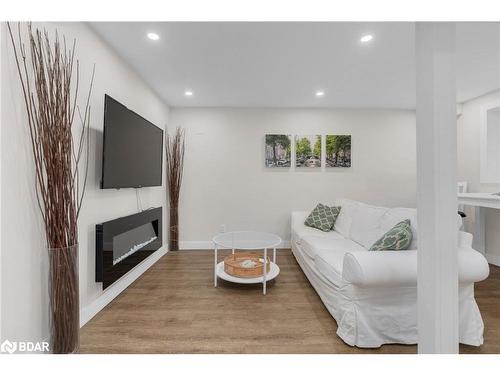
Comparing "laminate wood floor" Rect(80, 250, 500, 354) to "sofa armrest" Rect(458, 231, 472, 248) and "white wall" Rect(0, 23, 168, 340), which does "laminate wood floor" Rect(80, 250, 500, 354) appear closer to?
"white wall" Rect(0, 23, 168, 340)

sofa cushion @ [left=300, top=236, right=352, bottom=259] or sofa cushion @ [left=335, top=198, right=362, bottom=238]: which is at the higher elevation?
sofa cushion @ [left=335, top=198, right=362, bottom=238]

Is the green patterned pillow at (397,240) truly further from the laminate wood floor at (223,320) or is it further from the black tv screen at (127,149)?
the black tv screen at (127,149)

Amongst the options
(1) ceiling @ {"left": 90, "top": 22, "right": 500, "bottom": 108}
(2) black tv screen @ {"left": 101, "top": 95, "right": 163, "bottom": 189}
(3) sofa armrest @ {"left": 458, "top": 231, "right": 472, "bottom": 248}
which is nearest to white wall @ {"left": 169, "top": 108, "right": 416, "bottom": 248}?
(1) ceiling @ {"left": 90, "top": 22, "right": 500, "bottom": 108}

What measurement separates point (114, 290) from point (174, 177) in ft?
6.31

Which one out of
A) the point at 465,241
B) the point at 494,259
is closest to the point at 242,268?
the point at 465,241

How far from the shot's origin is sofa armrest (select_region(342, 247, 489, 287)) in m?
1.56

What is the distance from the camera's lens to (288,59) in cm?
Result: 247

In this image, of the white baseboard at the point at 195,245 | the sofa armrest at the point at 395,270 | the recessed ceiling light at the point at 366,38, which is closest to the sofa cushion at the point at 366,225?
the sofa armrest at the point at 395,270

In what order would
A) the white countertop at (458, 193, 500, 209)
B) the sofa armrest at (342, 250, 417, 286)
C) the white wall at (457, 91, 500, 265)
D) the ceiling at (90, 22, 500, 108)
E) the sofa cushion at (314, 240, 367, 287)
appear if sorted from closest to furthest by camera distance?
the sofa armrest at (342, 250, 417, 286), the sofa cushion at (314, 240, 367, 287), the ceiling at (90, 22, 500, 108), the white countertop at (458, 193, 500, 209), the white wall at (457, 91, 500, 265)

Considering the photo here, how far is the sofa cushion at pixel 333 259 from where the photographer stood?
6.21 feet

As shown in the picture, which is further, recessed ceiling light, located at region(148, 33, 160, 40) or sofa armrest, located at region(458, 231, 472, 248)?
recessed ceiling light, located at region(148, 33, 160, 40)

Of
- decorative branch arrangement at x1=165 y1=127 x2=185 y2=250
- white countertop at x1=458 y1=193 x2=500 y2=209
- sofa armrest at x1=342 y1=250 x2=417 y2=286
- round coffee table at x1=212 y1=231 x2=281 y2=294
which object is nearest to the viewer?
sofa armrest at x1=342 y1=250 x2=417 y2=286

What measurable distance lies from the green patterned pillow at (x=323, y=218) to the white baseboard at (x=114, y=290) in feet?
7.65

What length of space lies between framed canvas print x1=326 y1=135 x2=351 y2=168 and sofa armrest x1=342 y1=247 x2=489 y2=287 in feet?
8.76
